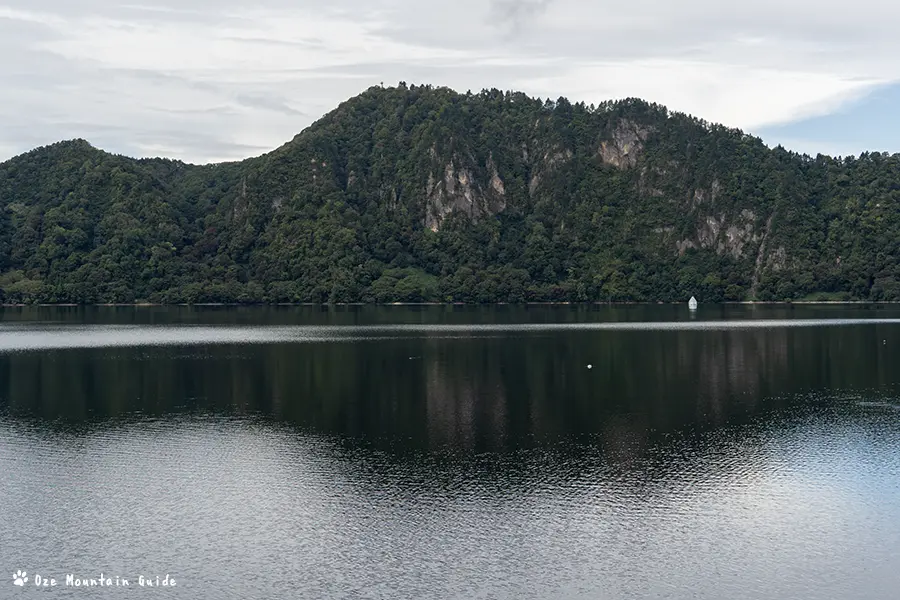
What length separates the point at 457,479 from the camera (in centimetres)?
4662

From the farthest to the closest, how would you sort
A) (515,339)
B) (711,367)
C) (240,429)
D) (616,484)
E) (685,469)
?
(515,339) → (711,367) → (240,429) → (685,469) → (616,484)

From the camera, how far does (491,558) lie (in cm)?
3519

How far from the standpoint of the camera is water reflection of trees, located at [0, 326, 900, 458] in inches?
2488

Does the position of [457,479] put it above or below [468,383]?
below

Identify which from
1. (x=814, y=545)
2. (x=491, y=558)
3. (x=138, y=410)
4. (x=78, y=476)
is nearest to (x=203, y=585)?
(x=491, y=558)

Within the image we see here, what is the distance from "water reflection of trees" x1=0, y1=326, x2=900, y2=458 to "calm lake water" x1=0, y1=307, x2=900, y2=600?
50 centimetres

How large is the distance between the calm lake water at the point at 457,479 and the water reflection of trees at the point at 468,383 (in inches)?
19.8

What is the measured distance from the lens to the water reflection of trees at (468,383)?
63.2 m

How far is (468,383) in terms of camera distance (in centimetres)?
8231

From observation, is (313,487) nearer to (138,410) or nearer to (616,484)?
(616,484)

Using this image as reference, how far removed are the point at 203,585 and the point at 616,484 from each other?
22.6m

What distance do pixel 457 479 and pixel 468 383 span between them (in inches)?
1408

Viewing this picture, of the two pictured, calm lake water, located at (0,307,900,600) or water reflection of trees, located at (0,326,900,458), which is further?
water reflection of trees, located at (0,326,900,458)

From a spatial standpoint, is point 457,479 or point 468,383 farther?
point 468,383
